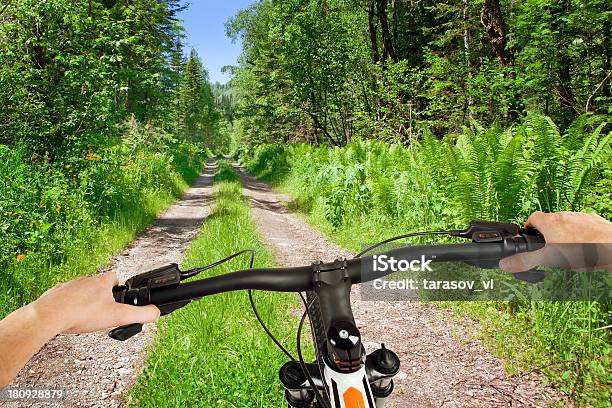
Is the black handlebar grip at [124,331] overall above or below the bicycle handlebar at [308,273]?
below

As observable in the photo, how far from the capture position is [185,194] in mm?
17953

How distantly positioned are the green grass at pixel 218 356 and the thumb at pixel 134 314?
7.69ft

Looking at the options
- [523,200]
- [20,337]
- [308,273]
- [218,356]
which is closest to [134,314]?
[20,337]

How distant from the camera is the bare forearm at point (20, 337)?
87cm

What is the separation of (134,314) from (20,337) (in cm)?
25

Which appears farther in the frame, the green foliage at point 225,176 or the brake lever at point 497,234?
the green foliage at point 225,176

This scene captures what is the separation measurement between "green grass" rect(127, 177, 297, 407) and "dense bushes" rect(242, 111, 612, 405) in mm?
2245

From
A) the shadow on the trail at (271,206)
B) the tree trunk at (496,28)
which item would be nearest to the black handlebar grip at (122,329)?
the tree trunk at (496,28)

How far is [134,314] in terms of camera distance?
3.61 feet

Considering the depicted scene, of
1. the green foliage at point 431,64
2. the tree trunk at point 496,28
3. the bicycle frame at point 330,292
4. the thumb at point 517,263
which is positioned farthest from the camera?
the green foliage at point 431,64

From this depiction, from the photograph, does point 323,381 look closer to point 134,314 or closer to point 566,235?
point 134,314

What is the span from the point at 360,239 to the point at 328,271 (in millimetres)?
7577

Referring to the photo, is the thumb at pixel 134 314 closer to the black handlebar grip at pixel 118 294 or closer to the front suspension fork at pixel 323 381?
the black handlebar grip at pixel 118 294

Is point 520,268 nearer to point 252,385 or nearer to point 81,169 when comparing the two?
point 252,385
